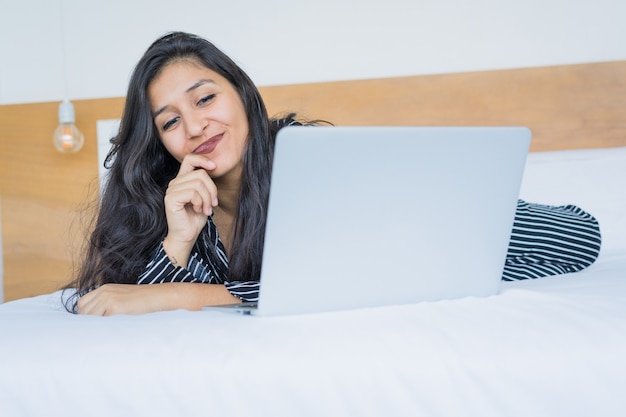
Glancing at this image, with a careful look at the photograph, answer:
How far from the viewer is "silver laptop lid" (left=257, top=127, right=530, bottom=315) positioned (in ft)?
2.56

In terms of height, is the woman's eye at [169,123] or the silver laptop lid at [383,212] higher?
the woman's eye at [169,123]

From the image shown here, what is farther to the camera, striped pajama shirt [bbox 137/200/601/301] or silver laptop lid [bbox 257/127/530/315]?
striped pajama shirt [bbox 137/200/601/301]

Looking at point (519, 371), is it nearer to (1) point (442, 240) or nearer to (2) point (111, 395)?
(1) point (442, 240)

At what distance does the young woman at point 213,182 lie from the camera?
1460 millimetres

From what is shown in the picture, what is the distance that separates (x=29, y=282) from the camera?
9.32 feet

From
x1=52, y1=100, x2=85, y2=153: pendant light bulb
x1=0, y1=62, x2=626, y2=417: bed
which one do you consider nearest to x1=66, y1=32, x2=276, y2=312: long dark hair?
x1=0, y1=62, x2=626, y2=417: bed

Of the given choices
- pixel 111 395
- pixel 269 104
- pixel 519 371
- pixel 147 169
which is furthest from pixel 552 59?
pixel 111 395

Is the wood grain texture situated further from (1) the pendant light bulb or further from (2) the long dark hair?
(2) the long dark hair

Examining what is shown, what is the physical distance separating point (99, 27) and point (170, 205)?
174 centimetres

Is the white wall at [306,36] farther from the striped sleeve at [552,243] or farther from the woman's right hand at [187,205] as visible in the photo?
the woman's right hand at [187,205]

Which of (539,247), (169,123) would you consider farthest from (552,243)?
(169,123)

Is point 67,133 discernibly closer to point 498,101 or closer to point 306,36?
point 306,36

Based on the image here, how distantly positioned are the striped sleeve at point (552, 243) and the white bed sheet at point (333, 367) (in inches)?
26.6

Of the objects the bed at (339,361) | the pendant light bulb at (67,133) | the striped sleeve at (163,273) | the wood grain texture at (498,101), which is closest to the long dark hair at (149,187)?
the striped sleeve at (163,273)
